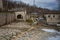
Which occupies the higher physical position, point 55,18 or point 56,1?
point 56,1

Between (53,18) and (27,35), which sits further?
(53,18)

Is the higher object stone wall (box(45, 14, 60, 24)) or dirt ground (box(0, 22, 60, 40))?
stone wall (box(45, 14, 60, 24))

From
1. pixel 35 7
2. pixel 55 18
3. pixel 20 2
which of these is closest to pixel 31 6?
pixel 35 7

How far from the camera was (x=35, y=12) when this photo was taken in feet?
66.3

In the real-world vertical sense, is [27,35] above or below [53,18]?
below

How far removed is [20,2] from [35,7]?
2.91 metres

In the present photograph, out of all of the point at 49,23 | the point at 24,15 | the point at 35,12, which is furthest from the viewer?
the point at 35,12

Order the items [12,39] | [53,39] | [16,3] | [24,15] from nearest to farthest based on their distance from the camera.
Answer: [12,39], [53,39], [24,15], [16,3]

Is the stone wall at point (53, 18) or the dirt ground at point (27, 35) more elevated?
the stone wall at point (53, 18)

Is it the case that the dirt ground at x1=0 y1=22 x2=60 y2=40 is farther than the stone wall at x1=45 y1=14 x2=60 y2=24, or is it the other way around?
the stone wall at x1=45 y1=14 x2=60 y2=24

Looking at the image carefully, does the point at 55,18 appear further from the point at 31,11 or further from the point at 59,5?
the point at 31,11

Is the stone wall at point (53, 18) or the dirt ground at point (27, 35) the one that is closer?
the dirt ground at point (27, 35)

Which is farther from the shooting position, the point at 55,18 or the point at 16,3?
the point at 16,3

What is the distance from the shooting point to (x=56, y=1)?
18.8 meters
